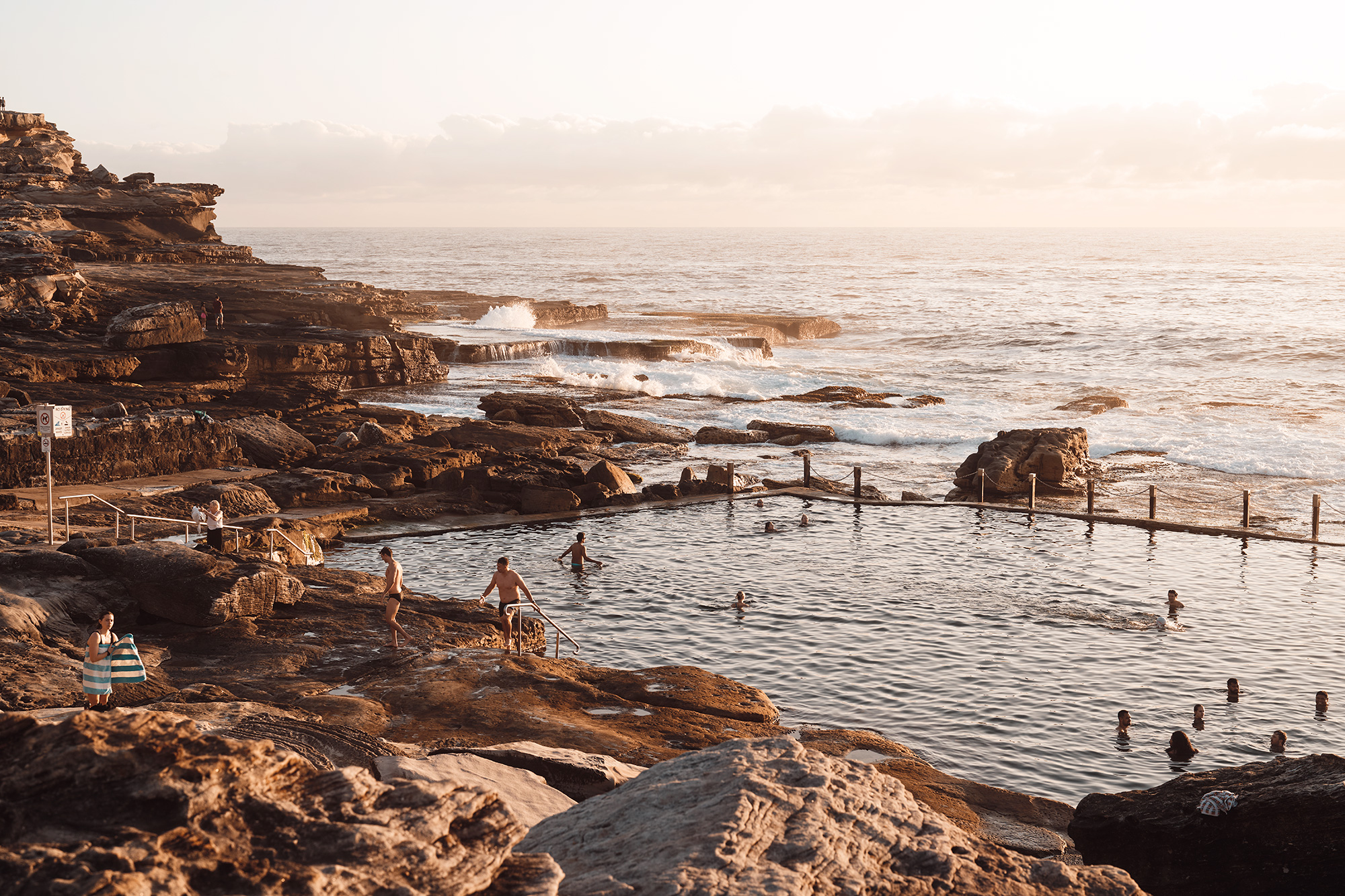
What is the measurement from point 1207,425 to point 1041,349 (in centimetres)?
2639

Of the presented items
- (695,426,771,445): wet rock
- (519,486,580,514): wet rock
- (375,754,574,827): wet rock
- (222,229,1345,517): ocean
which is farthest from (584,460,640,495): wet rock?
(375,754,574,827): wet rock

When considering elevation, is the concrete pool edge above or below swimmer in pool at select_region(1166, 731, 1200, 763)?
above

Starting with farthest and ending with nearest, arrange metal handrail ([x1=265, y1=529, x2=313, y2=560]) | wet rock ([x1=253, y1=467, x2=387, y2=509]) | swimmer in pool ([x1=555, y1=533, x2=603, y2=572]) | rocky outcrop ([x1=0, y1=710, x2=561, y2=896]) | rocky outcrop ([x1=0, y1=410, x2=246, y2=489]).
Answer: wet rock ([x1=253, y1=467, x2=387, y2=509])
rocky outcrop ([x1=0, y1=410, x2=246, y2=489])
swimmer in pool ([x1=555, y1=533, x2=603, y2=572])
metal handrail ([x1=265, y1=529, x2=313, y2=560])
rocky outcrop ([x1=0, y1=710, x2=561, y2=896])

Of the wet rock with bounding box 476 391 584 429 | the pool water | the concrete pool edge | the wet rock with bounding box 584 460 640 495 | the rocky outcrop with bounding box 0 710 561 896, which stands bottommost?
the pool water

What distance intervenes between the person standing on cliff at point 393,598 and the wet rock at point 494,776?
6.20 meters

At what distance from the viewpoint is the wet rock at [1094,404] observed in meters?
47.0

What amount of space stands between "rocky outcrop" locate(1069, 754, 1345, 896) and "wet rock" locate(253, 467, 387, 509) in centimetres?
2116

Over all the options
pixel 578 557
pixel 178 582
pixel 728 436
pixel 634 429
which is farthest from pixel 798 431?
pixel 178 582

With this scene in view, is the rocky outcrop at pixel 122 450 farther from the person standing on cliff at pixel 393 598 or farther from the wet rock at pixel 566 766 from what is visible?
the wet rock at pixel 566 766

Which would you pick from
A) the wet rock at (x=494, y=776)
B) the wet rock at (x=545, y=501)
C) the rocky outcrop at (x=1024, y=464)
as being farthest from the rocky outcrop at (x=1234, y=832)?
the rocky outcrop at (x=1024, y=464)

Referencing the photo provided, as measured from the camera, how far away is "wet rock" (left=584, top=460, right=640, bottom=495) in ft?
96.0

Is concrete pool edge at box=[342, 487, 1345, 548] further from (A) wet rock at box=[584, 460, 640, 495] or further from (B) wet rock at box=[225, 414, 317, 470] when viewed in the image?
(B) wet rock at box=[225, 414, 317, 470]

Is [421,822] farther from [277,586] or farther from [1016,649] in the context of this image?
[1016,649]

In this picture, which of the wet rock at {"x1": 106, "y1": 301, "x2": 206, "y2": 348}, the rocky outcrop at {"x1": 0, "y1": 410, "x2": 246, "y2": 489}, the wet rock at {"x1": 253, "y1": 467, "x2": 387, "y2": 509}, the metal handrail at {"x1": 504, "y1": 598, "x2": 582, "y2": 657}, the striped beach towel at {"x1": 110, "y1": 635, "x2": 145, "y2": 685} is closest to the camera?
the striped beach towel at {"x1": 110, "y1": 635, "x2": 145, "y2": 685}
